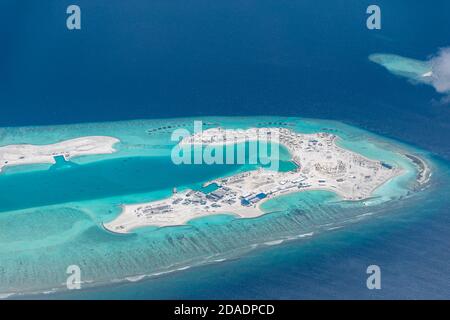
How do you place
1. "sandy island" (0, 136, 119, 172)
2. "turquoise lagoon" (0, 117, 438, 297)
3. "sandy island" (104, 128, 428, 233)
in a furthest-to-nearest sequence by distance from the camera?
"sandy island" (0, 136, 119, 172) < "sandy island" (104, 128, 428, 233) < "turquoise lagoon" (0, 117, 438, 297)

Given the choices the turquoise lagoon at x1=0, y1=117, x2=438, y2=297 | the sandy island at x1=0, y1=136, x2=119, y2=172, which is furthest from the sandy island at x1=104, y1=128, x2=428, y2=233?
the sandy island at x1=0, y1=136, x2=119, y2=172

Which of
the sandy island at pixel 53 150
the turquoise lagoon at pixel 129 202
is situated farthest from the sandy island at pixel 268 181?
the sandy island at pixel 53 150

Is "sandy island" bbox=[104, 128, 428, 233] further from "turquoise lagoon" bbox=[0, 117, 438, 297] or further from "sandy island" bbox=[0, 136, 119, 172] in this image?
"sandy island" bbox=[0, 136, 119, 172]

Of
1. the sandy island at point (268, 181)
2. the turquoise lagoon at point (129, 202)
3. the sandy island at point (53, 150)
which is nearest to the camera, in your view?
the turquoise lagoon at point (129, 202)

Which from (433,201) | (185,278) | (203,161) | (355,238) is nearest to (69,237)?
(185,278)

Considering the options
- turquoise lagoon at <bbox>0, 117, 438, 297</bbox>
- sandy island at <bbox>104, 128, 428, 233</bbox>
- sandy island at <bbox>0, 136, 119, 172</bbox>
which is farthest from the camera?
sandy island at <bbox>0, 136, 119, 172</bbox>

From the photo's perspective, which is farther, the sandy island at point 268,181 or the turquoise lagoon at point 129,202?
the sandy island at point 268,181

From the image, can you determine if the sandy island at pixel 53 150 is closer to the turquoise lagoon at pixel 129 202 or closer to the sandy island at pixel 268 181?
the turquoise lagoon at pixel 129 202

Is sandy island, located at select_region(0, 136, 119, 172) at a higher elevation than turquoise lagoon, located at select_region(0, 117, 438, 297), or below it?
higher

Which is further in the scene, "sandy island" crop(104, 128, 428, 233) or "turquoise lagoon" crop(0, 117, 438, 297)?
"sandy island" crop(104, 128, 428, 233)
